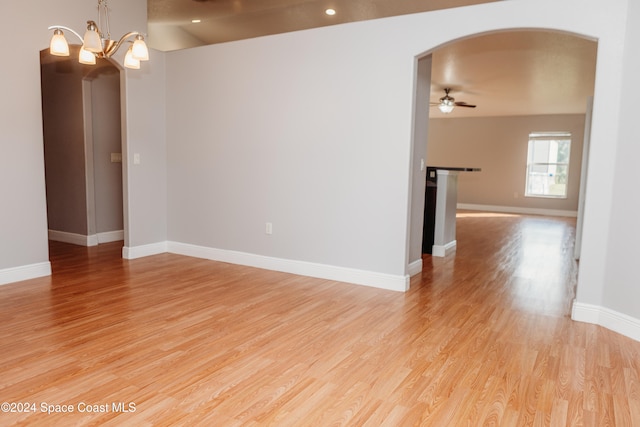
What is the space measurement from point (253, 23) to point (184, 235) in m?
3.01

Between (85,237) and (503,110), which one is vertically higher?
(503,110)

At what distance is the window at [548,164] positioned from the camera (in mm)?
10883

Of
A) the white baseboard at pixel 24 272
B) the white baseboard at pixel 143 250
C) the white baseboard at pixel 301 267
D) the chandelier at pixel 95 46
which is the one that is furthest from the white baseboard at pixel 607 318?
the white baseboard at pixel 24 272

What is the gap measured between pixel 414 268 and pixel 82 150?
4291mm

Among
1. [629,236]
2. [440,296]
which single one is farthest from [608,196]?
[440,296]

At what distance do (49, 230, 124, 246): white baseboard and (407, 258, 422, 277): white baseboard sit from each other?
13.1ft

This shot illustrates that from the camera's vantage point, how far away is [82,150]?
5566mm

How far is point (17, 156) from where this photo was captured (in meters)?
3.94

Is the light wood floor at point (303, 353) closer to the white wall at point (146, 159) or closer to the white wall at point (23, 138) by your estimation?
the white wall at point (23, 138)

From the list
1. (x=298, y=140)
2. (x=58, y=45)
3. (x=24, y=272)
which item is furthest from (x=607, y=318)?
(x=24, y=272)

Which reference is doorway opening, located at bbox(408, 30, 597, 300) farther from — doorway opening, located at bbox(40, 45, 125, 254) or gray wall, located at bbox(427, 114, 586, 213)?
doorway opening, located at bbox(40, 45, 125, 254)

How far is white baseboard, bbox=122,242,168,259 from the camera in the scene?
16.4ft

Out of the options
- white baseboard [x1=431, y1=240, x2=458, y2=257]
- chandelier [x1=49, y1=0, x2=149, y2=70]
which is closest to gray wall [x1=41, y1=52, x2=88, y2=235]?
chandelier [x1=49, y1=0, x2=149, y2=70]

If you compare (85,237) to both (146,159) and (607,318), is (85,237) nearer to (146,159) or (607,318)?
(146,159)
